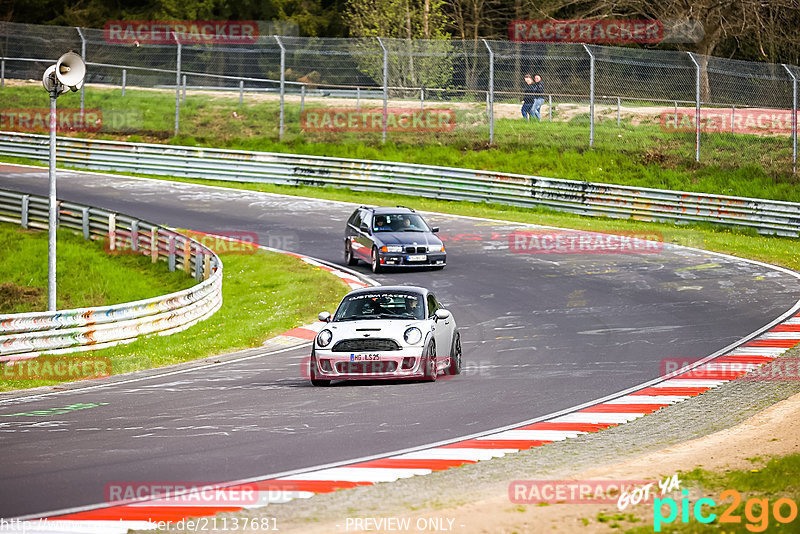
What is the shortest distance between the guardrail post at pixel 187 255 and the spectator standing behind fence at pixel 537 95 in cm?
1376

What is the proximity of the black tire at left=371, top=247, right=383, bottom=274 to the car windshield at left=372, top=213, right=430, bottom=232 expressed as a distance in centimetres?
70

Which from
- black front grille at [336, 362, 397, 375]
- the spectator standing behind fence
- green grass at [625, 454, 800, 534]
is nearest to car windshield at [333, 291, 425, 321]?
black front grille at [336, 362, 397, 375]

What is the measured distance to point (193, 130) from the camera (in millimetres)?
41125

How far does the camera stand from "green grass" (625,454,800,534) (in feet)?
22.6

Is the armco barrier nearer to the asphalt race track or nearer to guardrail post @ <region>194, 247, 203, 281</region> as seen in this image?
guardrail post @ <region>194, 247, 203, 281</region>

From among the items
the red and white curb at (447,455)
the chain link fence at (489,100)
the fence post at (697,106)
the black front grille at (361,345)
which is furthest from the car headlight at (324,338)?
the chain link fence at (489,100)

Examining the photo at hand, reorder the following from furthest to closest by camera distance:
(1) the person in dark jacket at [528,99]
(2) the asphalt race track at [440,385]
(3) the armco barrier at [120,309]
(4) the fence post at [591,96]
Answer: (1) the person in dark jacket at [528,99] < (4) the fence post at [591,96] < (3) the armco barrier at [120,309] < (2) the asphalt race track at [440,385]

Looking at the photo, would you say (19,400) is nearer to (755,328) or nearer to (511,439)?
(511,439)

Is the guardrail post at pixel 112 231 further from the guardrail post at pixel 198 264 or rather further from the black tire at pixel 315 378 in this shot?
the black tire at pixel 315 378

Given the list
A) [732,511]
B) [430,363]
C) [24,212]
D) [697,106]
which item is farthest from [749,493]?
[24,212]

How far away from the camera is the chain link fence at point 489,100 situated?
32562 millimetres

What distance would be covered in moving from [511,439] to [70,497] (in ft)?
14.1

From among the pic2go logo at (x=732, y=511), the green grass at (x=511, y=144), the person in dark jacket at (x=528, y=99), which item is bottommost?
the pic2go logo at (x=732, y=511)

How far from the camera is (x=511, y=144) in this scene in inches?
1441
